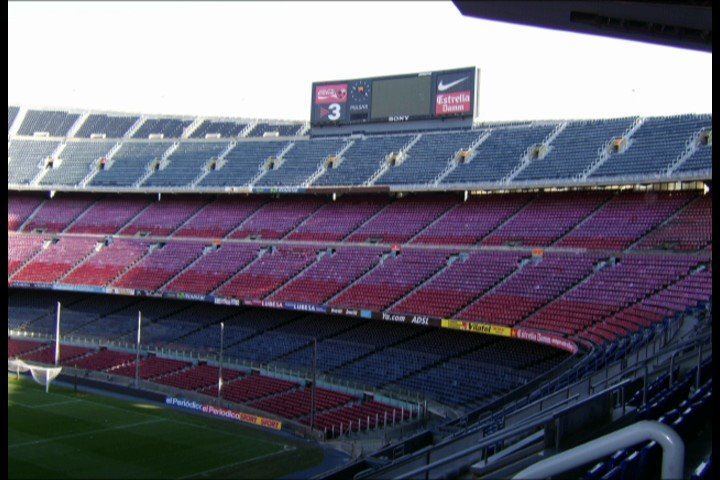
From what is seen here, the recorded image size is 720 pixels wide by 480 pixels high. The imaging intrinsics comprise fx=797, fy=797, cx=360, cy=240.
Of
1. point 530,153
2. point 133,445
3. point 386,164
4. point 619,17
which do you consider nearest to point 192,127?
point 386,164

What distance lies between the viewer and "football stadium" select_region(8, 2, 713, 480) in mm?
25672

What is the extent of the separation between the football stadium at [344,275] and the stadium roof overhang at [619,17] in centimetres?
8

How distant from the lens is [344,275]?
4053cm

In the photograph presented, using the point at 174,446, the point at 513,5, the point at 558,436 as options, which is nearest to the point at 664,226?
the point at 174,446

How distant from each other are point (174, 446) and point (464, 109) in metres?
25.7

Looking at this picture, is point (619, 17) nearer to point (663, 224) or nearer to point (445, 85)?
point (663, 224)

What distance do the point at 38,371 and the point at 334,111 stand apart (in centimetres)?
2248

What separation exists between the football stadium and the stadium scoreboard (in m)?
0.13

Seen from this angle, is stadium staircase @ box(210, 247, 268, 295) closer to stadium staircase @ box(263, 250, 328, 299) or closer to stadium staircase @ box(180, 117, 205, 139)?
stadium staircase @ box(263, 250, 328, 299)

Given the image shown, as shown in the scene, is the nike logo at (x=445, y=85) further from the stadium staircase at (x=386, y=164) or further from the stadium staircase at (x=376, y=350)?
the stadium staircase at (x=376, y=350)

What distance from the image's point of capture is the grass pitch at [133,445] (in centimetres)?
2442

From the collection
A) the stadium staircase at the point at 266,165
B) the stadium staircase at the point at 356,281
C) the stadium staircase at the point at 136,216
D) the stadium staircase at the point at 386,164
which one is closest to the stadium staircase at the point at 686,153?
the stadium staircase at the point at 356,281

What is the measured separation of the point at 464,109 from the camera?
44.9 metres

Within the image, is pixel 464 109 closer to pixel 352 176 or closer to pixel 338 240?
pixel 352 176
